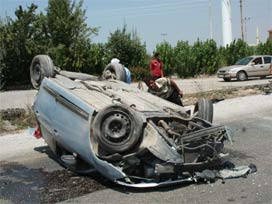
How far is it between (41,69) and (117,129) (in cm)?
255

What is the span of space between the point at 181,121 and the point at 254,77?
25.0 metres

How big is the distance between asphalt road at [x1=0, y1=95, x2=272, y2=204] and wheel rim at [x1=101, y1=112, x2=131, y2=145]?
0.65 meters

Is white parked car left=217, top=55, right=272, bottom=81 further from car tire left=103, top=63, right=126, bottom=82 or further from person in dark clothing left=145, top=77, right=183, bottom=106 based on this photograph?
car tire left=103, top=63, right=126, bottom=82

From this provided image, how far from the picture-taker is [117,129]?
5777 millimetres

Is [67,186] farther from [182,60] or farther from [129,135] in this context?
[182,60]

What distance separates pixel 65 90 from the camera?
22.0ft

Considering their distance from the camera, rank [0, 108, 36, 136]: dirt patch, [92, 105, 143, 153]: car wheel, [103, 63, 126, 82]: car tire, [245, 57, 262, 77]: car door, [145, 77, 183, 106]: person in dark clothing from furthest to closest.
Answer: [245, 57, 262, 77]: car door < [0, 108, 36, 136]: dirt patch < [145, 77, 183, 106]: person in dark clothing < [103, 63, 126, 82]: car tire < [92, 105, 143, 153]: car wheel

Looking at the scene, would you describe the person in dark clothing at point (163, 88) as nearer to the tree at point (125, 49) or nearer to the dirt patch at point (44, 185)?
the dirt patch at point (44, 185)

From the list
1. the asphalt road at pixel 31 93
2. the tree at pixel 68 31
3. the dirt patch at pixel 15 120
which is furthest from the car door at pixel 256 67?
the dirt patch at pixel 15 120

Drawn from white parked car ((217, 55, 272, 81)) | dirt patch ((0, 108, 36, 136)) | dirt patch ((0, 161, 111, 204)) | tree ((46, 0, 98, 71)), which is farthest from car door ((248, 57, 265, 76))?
dirt patch ((0, 161, 111, 204))

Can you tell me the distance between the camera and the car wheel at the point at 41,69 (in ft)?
25.3

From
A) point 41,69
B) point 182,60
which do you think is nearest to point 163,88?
point 41,69

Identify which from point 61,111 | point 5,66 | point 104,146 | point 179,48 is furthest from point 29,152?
point 179,48

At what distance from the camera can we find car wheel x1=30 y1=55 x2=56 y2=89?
25.3 ft
